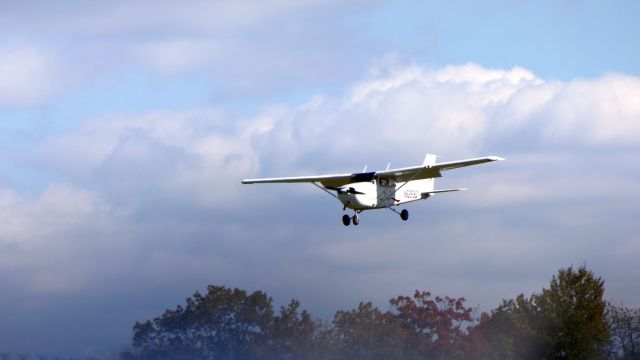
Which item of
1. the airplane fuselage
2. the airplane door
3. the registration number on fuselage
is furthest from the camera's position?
the registration number on fuselage

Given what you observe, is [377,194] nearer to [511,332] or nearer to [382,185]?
[382,185]

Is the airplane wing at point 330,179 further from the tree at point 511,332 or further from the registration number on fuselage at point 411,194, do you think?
the tree at point 511,332

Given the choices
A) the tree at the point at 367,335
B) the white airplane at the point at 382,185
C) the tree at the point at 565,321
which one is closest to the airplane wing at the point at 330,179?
the white airplane at the point at 382,185

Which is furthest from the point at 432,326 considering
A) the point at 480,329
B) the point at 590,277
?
the point at 590,277

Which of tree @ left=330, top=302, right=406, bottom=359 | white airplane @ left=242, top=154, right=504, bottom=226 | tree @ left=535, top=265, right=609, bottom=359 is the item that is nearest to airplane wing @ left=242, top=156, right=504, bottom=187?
white airplane @ left=242, top=154, right=504, bottom=226

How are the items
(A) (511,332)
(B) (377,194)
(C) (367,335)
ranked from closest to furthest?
(B) (377,194), (A) (511,332), (C) (367,335)

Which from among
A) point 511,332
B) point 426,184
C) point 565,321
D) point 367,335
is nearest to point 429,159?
point 426,184

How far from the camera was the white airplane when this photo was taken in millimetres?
61594

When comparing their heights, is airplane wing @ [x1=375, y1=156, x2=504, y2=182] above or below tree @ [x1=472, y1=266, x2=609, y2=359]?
above

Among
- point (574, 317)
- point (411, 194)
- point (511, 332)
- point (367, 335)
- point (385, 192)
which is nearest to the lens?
point (385, 192)

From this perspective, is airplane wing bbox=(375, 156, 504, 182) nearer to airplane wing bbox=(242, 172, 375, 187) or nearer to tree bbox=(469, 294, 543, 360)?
airplane wing bbox=(242, 172, 375, 187)

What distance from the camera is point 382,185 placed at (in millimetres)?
63938

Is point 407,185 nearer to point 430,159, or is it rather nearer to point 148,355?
point 430,159

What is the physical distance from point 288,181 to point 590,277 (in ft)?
85.1
